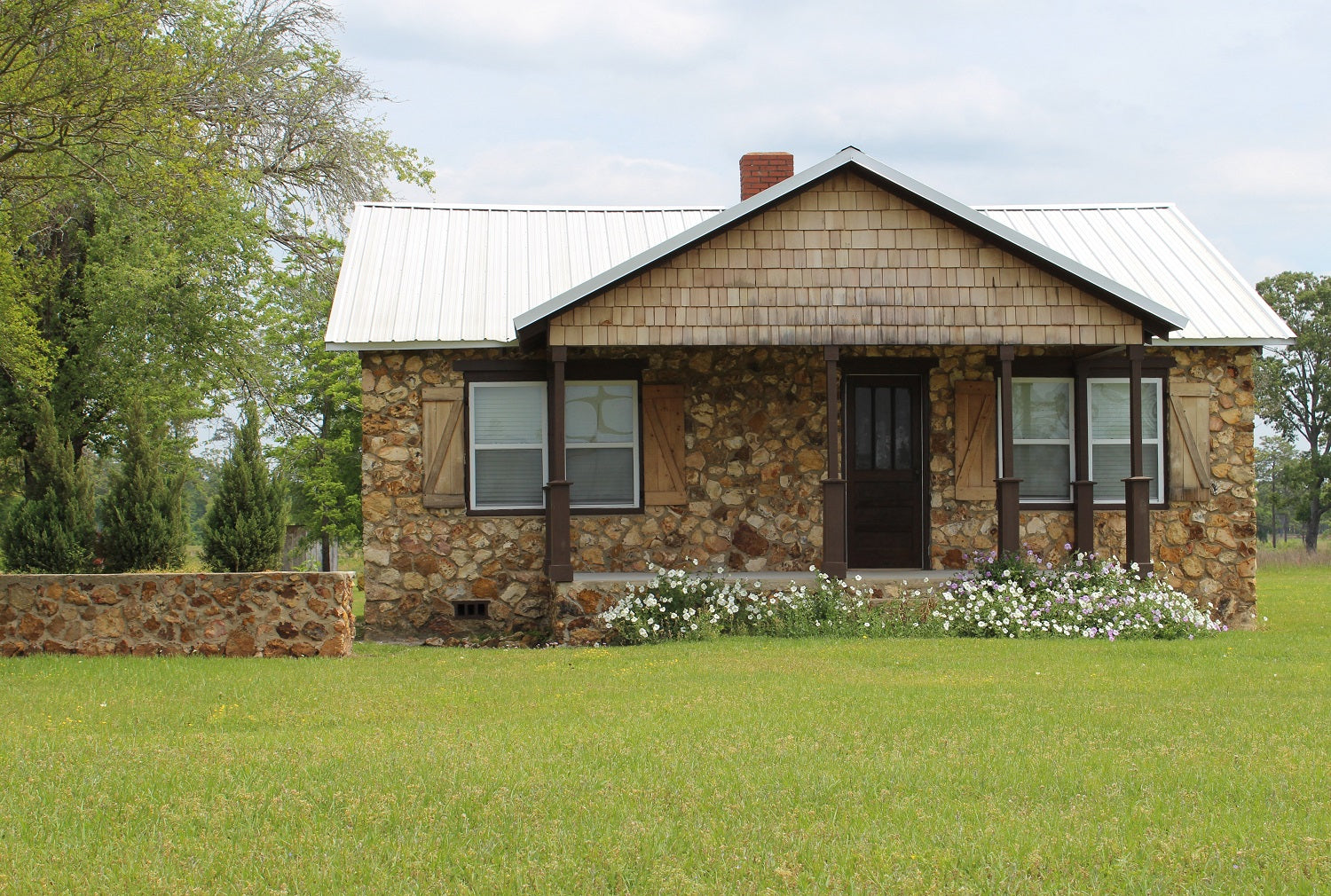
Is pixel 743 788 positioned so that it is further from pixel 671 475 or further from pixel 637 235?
pixel 637 235

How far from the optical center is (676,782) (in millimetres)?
5297

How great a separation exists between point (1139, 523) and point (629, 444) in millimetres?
5120

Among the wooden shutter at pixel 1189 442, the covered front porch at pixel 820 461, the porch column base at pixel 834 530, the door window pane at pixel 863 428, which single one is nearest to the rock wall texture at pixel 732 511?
the covered front porch at pixel 820 461

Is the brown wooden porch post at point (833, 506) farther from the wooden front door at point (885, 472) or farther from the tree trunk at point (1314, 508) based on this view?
the tree trunk at point (1314, 508)

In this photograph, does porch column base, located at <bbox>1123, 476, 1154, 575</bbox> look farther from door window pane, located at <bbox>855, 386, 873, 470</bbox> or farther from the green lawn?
the green lawn

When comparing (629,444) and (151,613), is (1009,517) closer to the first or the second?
(629,444)

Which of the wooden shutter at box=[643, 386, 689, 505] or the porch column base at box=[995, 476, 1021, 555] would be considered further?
the wooden shutter at box=[643, 386, 689, 505]

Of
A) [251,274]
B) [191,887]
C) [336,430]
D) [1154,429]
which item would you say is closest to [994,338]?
[1154,429]

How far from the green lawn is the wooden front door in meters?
4.49

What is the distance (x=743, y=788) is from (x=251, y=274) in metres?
19.2

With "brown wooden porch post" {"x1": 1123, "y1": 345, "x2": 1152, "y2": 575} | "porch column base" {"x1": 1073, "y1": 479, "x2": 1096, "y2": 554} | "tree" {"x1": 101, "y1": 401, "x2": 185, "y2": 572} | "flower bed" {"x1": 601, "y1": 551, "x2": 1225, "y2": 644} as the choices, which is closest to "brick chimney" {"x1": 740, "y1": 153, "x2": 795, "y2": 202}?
"brown wooden porch post" {"x1": 1123, "y1": 345, "x2": 1152, "y2": 575}

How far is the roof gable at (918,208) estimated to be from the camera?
452 inches

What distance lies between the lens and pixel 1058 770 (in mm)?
5500

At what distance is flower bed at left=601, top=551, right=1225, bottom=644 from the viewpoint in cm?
1126
